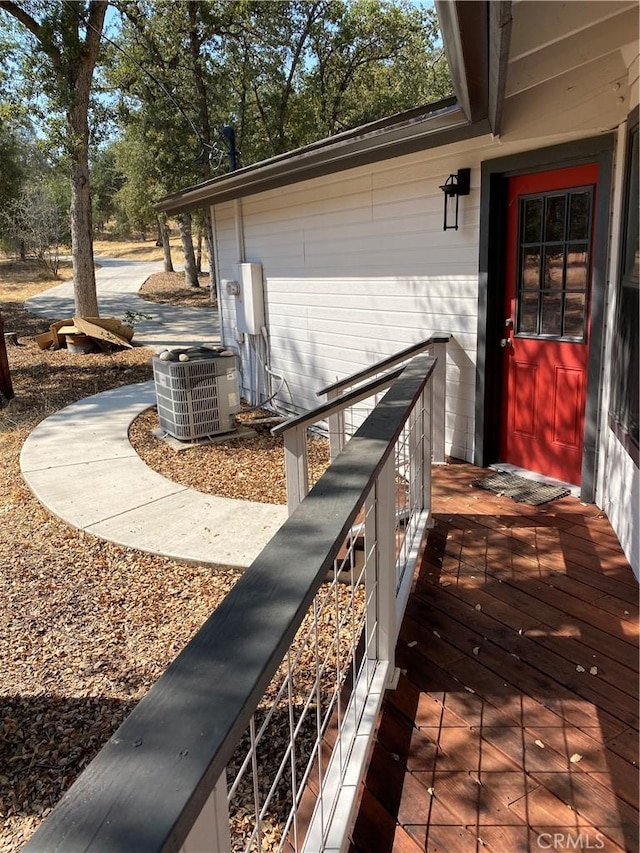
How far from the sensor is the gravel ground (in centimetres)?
241

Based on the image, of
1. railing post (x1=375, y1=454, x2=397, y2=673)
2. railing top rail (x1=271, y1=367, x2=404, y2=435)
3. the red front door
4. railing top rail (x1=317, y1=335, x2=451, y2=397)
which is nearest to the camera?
railing post (x1=375, y1=454, x2=397, y2=673)

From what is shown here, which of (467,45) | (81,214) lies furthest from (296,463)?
(81,214)

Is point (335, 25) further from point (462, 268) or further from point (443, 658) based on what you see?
point (443, 658)

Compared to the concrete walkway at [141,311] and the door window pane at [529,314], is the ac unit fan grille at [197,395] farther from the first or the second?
the concrete walkway at [141,311]

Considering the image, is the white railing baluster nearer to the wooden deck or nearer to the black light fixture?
the wooden deck

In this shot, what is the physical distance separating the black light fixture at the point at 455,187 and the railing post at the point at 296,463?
93.4 inches

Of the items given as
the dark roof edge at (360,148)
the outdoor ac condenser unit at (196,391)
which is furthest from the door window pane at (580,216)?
the outdoor ac condenser unit at (196,391)

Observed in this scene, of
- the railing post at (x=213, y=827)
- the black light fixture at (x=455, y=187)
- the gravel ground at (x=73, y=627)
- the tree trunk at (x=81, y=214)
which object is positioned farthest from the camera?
the tree trunk at (x=81, y=214)

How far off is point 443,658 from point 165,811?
6.51ft

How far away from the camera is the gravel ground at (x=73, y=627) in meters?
2.41

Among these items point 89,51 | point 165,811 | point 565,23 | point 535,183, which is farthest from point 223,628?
point 89,51

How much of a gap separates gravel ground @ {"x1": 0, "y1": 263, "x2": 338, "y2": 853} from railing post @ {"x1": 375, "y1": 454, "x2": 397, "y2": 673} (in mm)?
1207

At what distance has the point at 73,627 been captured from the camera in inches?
127

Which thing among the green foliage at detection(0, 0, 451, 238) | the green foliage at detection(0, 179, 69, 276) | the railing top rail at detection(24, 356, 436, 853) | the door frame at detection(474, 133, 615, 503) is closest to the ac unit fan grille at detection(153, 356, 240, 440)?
the door frame at detection(474, 133, 615, 503)
